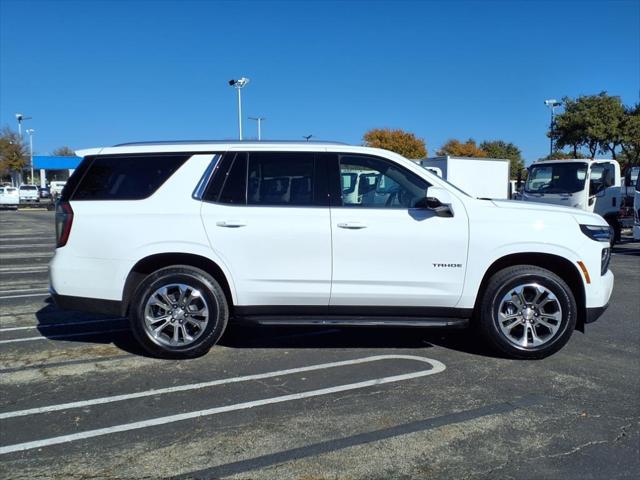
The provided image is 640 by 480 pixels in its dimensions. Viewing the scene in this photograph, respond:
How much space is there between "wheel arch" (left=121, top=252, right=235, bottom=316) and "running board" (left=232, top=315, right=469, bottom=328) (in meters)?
0.37

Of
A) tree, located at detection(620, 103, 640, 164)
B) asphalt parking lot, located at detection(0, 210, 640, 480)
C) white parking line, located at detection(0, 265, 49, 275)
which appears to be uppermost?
tree, located at detection(620, 103, 640, 164)

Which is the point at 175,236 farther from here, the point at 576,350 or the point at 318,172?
the point at 576,350

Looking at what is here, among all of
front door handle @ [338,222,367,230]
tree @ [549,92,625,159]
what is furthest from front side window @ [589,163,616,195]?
tree @ [549,92,625,159]

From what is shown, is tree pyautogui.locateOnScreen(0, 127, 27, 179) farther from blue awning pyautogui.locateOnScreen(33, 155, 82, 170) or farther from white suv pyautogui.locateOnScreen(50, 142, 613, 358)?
white suv pyautogui.locateOnScreen(50, 142, 613, 358)

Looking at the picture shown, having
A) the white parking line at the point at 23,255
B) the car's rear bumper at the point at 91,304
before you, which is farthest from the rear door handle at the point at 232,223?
the white parking line at the point at 23,255

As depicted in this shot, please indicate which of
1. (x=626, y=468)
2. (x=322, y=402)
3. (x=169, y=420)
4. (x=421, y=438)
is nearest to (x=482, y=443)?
(x=421, y=438)

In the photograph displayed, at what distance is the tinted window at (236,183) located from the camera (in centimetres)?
503

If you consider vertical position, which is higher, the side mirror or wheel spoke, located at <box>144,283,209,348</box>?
the side mirror

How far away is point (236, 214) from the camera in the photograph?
4945mm

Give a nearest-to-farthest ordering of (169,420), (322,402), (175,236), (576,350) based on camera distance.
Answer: (169,420)
(322,402)
(175,236)
(576,350)

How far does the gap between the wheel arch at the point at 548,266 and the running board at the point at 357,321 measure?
32 centimetres

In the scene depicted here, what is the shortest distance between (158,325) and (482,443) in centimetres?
294

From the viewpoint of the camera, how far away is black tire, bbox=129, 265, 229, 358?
4.98 m

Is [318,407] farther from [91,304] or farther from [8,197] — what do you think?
[8,197]
